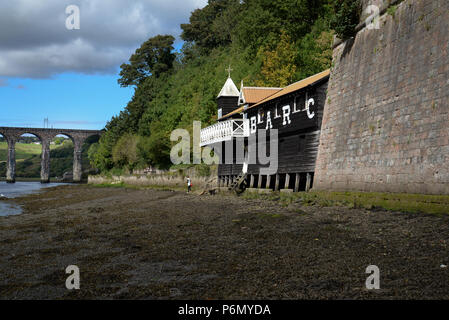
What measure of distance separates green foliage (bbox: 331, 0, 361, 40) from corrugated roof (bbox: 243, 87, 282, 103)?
43.4 ft

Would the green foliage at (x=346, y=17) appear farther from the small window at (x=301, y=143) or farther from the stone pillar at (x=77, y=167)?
the stone pillar at (x=77, y=167)

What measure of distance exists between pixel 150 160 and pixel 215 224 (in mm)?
57625

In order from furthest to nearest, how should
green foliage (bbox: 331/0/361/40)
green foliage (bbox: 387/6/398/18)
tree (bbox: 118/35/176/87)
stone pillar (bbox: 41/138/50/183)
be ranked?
stone pillar (bbox: 41/138/50/183)
tree (bbox: 118/35/176/87)
green foliage (bbox: 331/0/361/40)
green foliage (bbox: 387/6/398/18)

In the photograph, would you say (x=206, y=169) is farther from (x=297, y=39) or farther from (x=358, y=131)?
(x=358, y=131)

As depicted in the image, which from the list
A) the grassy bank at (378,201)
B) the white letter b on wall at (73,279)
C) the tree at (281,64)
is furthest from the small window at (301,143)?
the white letter b on wall at (73,279)

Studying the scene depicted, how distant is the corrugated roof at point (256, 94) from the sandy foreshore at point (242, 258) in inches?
809

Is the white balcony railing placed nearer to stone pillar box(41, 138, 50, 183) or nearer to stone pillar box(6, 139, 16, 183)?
stone pillar box(41, 138, 50, 183)

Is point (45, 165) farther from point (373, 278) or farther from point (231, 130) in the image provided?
point (373, 278)

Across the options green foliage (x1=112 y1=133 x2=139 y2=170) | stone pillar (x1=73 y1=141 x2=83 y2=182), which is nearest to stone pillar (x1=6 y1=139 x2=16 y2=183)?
stone pillar (x1=73 y1=141 x2=83 y2=182)

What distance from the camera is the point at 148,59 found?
329 ft

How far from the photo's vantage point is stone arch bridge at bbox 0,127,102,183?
120875mm

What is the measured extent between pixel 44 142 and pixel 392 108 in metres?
126

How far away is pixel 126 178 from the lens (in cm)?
7588
